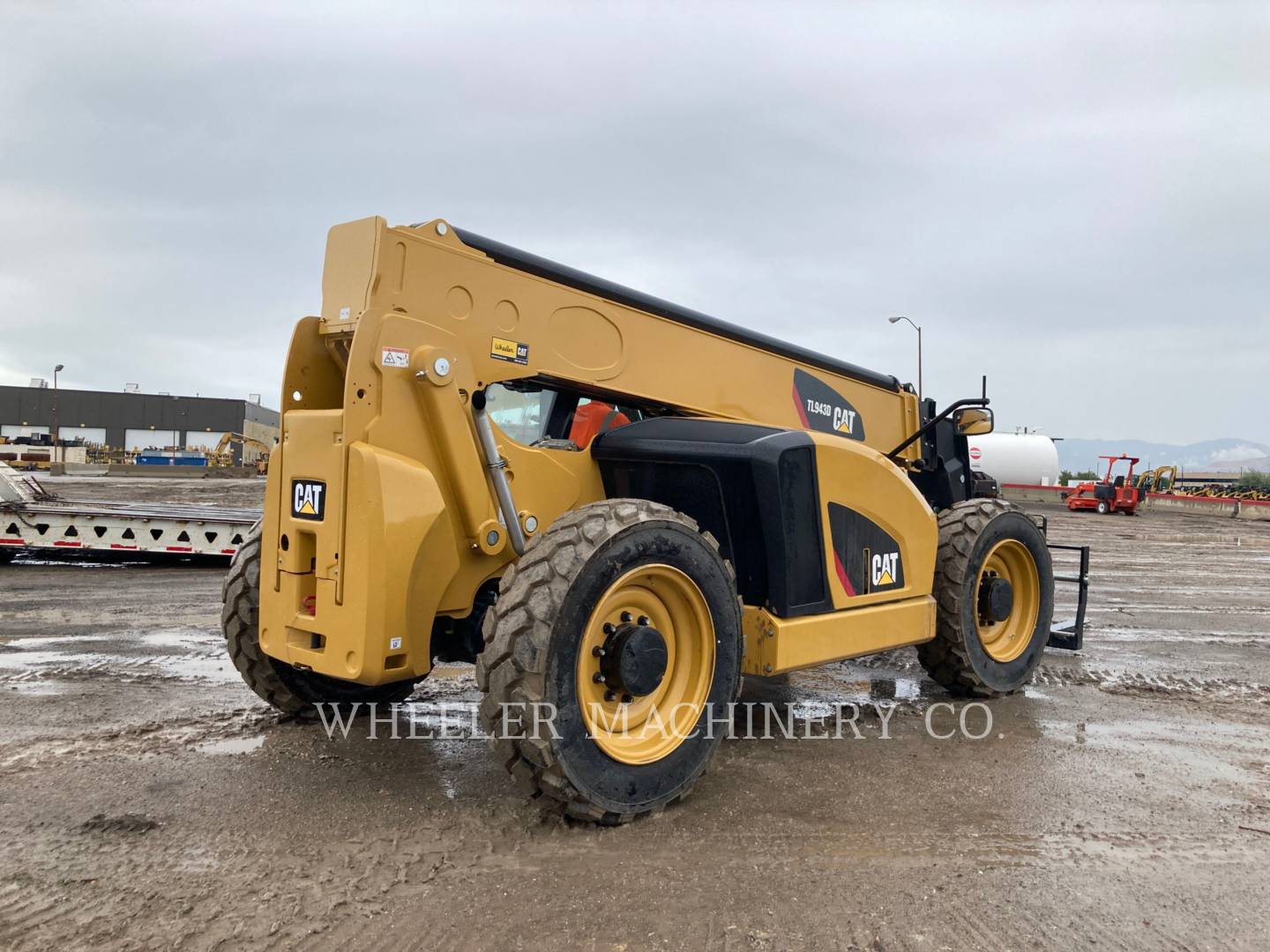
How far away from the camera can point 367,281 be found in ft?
11.8

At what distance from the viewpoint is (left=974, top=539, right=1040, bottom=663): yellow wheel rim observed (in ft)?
19.1

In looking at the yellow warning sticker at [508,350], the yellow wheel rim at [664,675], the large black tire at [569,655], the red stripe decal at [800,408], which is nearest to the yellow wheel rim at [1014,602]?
the red stripe decal at [800,408]

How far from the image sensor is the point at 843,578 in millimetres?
4562

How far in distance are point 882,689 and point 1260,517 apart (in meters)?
31.9

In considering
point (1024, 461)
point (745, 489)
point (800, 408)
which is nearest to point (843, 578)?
point (745, 489)

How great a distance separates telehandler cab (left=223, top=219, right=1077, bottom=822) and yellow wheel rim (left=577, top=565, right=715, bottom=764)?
0.5 inches

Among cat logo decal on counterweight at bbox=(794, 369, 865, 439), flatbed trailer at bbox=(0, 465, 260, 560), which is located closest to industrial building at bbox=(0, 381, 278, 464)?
flatbed trailer at bbox=(0, 465, 260, 560)

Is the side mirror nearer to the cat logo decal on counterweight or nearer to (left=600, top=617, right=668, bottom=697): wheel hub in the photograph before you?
the cat logo decal on counterweight

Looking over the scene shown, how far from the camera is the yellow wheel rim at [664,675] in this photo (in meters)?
3.51

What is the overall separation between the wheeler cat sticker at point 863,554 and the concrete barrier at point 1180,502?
106 feet

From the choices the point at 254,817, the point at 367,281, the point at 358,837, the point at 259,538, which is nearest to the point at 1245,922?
the point at 358,837

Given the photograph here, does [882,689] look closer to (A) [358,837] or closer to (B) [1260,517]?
(A) [358,837]

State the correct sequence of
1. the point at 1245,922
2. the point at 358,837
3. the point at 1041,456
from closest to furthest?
the point at 1245,922 < the point at 358,837 < the point at 1041,456

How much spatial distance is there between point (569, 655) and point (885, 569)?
2.26m
